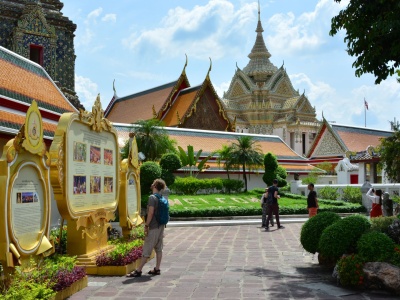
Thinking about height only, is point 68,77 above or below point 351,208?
above

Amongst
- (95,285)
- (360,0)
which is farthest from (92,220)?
(360,0)

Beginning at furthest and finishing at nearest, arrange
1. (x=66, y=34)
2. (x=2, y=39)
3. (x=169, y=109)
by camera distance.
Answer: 1. (x=169, y=109)
2. (x=66, y=34)
3. (x=2, y=39)

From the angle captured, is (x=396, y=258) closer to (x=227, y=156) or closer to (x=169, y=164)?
(x=169, y=164)

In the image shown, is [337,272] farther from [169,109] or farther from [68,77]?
[169,109]

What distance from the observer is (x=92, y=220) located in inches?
359

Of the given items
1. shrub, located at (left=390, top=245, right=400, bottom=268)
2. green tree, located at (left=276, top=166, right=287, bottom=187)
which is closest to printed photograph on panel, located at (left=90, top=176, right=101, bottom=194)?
shrub, located at (left=390, top=245, right=400, bottom=268)

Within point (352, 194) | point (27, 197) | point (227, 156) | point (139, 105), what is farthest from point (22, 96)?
point (139, 105)

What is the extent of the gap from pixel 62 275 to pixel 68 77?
70.3 ft

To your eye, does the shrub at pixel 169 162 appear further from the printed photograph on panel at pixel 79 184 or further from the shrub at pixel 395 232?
the shrub at pixel 395 232

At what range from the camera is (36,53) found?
26.5 m

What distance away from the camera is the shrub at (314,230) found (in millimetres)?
9625

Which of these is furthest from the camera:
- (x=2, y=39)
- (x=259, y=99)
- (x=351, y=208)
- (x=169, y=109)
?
(x=259, y=99)

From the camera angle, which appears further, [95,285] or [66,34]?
[66,34]

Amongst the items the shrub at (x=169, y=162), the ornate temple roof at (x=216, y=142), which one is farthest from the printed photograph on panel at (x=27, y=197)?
the ornate temple roof at (x=216, y=142)
